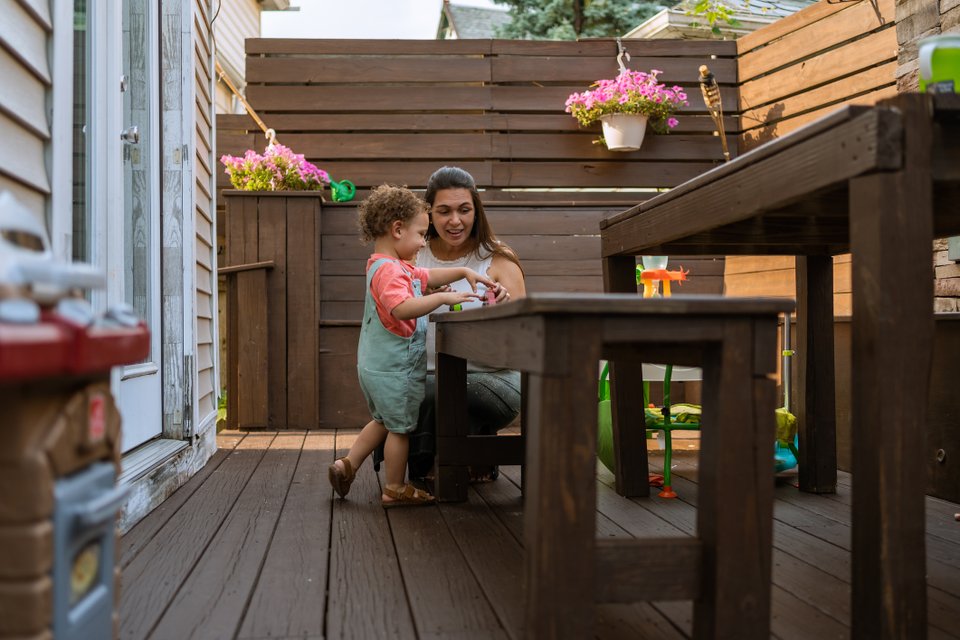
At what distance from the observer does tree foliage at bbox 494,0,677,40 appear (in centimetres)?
1311

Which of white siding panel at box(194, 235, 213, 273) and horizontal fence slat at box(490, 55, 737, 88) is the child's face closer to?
white siding panel at box(194, 235, 213, 273)

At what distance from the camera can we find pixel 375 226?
2.88 metres

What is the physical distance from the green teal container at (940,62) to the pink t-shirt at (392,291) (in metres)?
1.57

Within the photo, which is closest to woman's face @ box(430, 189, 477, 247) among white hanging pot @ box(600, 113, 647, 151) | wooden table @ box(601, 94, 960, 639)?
wooden table @ box(601, 94, 960, 639)

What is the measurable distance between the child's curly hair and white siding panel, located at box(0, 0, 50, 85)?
107 cm

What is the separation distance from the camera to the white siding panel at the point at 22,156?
5.78 ft

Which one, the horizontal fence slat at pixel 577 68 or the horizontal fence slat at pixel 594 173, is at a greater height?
the horizontal fence slat at pixel 577 68

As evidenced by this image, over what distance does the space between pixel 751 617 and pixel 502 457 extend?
60.5 inches

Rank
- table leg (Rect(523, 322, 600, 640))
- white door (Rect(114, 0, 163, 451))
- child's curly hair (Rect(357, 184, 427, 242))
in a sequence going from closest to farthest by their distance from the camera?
table leg (Rect(523, 322, 600, 640)) → child's curly hair (Rect(357, 184, 427, 242)) → white door (Rect(114, 0, 163, 451))

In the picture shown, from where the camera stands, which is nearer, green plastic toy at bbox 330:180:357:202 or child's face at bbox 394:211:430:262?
child's face at bbox 394:211:430:262

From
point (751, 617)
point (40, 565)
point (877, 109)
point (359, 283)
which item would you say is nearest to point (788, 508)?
point (751, 617)

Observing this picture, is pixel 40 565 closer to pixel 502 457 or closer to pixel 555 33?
pixel 502 457

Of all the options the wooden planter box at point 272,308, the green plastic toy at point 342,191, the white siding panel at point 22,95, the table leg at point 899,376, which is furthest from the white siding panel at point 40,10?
the green plastic toy at point 342,191

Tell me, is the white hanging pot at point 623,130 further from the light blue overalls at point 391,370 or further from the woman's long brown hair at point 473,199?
the light blue overalls at point 391,370
